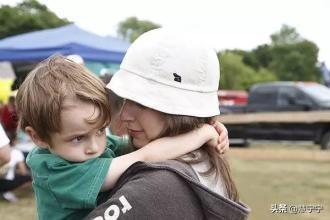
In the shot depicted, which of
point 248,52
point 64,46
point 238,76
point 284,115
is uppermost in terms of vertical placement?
point 64,46

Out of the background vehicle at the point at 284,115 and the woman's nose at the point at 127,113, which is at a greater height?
the woman's nose at the point at 127,113

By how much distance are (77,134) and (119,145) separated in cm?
26

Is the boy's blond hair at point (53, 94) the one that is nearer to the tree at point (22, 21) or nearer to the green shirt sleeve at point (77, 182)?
the green shirt sleeve at point (77, 182)

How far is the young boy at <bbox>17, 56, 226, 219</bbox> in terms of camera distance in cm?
114

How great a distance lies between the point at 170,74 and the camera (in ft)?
3.93

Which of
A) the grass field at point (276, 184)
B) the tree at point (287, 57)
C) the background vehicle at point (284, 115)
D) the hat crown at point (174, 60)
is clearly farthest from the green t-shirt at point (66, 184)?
the tree at point (287, 57)

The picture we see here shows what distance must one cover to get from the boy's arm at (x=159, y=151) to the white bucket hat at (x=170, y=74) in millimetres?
56

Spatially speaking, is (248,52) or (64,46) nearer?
(64,46)

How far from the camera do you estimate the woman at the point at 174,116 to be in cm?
111

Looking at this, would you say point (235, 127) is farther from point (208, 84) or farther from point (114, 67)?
point (208, 84)

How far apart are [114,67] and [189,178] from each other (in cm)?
725

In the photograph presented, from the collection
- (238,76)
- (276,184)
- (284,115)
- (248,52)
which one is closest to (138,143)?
(276,184)

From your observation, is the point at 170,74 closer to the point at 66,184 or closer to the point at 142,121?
the point at 142,121

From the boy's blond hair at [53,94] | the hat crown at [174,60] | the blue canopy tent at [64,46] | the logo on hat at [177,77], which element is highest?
the hat crown at [174,60]
